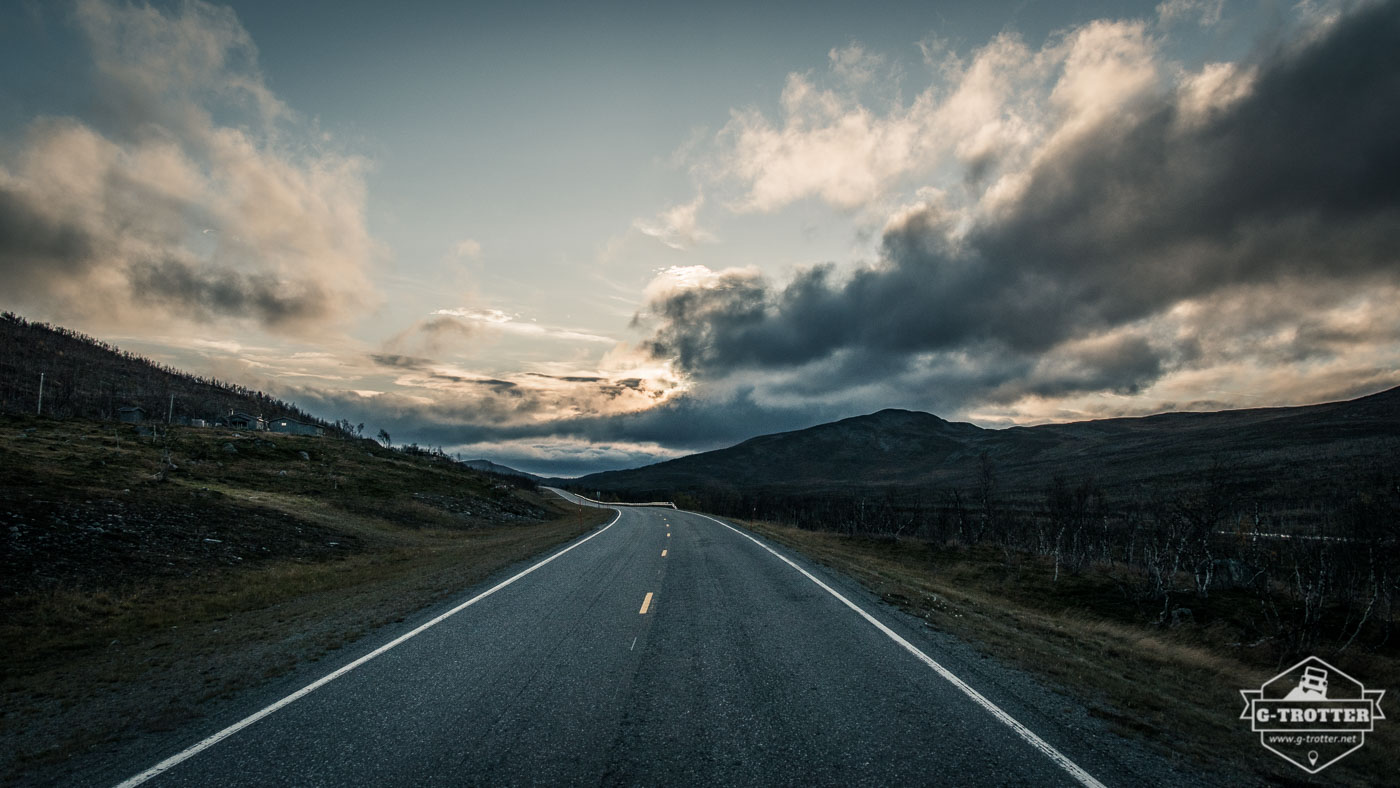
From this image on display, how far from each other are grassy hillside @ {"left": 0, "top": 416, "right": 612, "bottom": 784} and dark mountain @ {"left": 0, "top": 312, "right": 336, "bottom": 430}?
76.3 meters

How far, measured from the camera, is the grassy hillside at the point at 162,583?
6660mm

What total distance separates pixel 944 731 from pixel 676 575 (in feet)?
33.2

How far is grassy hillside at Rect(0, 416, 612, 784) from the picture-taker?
21.9 feet

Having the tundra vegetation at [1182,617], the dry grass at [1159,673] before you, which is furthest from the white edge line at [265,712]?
the tundra vegetation at [1182,617]

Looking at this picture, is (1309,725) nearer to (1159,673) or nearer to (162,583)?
(1159,673)

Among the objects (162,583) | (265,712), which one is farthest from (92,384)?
(265,712)

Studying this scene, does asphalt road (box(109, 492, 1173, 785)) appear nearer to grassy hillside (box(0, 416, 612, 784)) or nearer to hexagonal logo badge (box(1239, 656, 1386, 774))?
grassy hillside (box(0, 416, 612, 784))

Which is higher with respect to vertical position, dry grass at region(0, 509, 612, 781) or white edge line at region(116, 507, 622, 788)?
white edge line at region(116, 507, 622, 788)

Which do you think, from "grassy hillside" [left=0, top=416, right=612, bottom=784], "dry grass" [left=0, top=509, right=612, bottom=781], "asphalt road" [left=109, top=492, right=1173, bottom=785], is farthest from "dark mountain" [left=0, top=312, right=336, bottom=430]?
"asphalt road" [left=109, top=492, right=1173, bottom=785]

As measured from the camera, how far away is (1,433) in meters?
37.0

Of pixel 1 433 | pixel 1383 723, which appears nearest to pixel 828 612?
pixel 1383 723

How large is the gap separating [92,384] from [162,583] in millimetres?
175591

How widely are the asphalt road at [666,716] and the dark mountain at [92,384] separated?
342 ft

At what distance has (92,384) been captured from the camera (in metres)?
135
